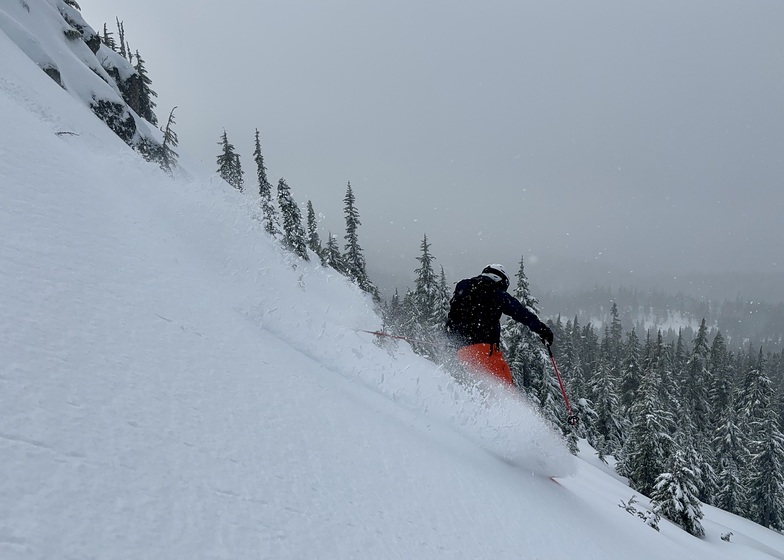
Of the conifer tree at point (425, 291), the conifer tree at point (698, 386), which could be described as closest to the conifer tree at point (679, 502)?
the conifer tree at point (425, 291)

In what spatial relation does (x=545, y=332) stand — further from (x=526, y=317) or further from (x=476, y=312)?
(x=476, y=312)

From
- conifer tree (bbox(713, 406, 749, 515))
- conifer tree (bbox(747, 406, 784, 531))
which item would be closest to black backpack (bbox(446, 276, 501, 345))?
conifer tree (bbox(747, 406, 784, 531))

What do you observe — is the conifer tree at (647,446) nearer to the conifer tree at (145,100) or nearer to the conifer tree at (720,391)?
the conifer tree at (720,391)

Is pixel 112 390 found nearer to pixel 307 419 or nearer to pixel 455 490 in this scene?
pixel 307 419

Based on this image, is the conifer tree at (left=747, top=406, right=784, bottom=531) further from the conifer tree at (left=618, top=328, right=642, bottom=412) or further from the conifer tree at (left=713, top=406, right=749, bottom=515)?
the conifer tree at (left=618, top=328, right=642, bottom=412)

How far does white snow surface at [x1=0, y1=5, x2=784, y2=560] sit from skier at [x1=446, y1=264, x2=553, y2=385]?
0.47 metres

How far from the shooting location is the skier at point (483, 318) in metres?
6.93

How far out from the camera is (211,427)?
2.83 m

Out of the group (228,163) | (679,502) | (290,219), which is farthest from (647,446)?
(228,163)

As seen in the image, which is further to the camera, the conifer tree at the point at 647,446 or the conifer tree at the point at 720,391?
the conifer tree at the point at 720,391

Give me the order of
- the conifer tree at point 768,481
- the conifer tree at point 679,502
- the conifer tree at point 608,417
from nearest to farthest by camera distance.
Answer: the conifer tree at point 679,502 < the conifer tree at point 768,481 < the conifer tree at point 608,417

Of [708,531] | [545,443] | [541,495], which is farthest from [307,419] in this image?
[708,531]

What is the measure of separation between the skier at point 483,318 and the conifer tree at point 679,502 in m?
13.4

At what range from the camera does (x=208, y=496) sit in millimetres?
2248
